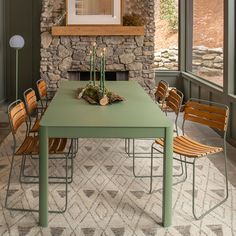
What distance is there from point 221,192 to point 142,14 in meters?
4.81

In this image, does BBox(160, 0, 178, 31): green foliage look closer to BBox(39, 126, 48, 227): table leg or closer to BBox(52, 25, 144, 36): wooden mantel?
BBox(52, 25, 144, 36): wooden mantel

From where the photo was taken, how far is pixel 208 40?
7410 millimetres

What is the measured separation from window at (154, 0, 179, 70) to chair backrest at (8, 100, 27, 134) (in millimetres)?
5372

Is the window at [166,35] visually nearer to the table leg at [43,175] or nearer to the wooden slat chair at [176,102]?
the wooden slat chair at [176,102]

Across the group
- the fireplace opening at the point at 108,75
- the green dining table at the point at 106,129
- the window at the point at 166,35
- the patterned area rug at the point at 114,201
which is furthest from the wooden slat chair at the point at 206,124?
the window at the point at 166,35

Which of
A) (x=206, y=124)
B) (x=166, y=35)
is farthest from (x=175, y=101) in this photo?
(x=166, y=35)

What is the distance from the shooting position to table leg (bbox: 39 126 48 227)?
10.6 ft

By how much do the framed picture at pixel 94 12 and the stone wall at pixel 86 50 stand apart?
9.7 inches

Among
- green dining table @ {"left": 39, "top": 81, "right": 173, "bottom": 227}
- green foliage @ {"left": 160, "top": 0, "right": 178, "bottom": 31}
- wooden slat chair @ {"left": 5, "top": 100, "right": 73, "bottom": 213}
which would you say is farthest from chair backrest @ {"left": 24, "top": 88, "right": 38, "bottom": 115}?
green foliage @ {"left": 160, "top": 0, "right": 178, "bottom": 31}

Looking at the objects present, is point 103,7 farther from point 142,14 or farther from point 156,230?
point 156,230

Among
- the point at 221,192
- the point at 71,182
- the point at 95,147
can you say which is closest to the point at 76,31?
the point at 95,147

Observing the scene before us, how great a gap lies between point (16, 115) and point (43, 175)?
75cm

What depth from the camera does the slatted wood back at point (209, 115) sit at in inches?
149

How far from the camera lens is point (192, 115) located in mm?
4195
